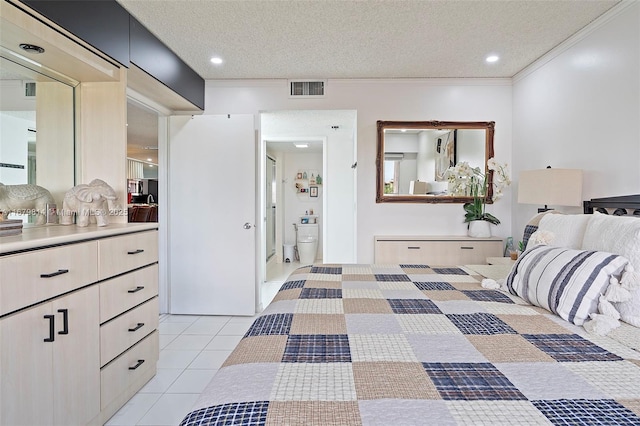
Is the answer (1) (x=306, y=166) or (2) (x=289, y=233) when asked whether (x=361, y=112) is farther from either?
(2) (x=289, y=233)

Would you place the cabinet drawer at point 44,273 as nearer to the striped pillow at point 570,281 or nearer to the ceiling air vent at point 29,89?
the ceiling air vent at point 29,89

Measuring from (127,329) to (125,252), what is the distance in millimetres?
453

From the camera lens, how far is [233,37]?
107 inches

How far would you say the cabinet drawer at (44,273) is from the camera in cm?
126

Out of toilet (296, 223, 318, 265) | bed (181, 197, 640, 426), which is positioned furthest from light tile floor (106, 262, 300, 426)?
toilet (296, 223, 318, 265)

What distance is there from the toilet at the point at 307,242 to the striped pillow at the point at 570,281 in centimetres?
487

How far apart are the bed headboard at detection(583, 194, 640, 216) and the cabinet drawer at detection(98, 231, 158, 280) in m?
2.99

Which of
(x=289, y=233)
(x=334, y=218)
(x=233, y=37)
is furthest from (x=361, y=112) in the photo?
(x=289, y=233)

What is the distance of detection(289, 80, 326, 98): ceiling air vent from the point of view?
367 cm

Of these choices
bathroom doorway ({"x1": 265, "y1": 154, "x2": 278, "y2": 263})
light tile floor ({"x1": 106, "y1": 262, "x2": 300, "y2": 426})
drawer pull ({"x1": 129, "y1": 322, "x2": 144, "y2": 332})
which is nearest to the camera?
light tile floor ({"x1": 106, "y1": 262, "x2": 300, "y2": 426})

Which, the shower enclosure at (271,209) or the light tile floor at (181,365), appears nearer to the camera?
the light tile floor at (181,365)

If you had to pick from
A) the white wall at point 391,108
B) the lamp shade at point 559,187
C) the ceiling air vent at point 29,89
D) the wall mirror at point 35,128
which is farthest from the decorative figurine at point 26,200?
the lamp shade at point 559,187

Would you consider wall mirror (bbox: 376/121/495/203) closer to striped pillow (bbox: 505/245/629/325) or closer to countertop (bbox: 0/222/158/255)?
striped pillow (bbox: 505/245/629/325)

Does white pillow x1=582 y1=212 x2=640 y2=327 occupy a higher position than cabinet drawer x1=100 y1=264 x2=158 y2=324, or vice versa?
white pillow x1=582 y1=212 x2=640 y2=327
